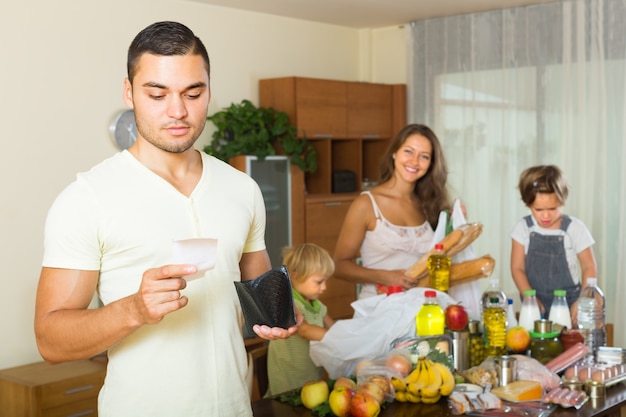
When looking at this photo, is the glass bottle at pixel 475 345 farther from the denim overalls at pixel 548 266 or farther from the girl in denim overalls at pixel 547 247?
the denim overalls at pixel 548 266

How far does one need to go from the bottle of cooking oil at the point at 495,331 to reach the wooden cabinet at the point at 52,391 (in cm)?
226

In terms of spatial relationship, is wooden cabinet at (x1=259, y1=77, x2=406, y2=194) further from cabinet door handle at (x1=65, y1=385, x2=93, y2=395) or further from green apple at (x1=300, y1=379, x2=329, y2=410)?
green apple at (x1=300, y1=379, x2=329, y2=410)

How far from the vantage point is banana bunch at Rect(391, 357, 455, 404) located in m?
2.58

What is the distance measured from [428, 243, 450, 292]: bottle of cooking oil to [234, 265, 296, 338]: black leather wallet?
1528 mm

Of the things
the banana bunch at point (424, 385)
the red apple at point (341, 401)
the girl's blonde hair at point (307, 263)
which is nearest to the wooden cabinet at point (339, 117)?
the girl's blonde hair at point (307, 263)

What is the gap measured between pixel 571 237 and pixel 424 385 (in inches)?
66.3

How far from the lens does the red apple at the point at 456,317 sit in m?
2.95

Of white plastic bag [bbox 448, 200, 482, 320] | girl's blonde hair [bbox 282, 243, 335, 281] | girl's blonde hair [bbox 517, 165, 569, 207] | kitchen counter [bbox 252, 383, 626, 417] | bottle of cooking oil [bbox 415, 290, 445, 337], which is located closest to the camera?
kitchen counter [bbox 252, 383, 626, 417]

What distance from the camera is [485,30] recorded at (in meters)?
6.36

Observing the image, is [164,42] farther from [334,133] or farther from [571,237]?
[334,133]

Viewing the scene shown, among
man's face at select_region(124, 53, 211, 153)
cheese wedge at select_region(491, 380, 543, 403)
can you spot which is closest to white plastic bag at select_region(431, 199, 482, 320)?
cheese wedge at select_region(491, 380, 543, 403)

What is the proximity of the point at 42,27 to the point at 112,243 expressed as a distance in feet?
11.6

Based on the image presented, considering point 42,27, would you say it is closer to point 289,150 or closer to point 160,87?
point 289,150

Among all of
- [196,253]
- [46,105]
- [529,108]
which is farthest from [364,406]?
[529,108]
